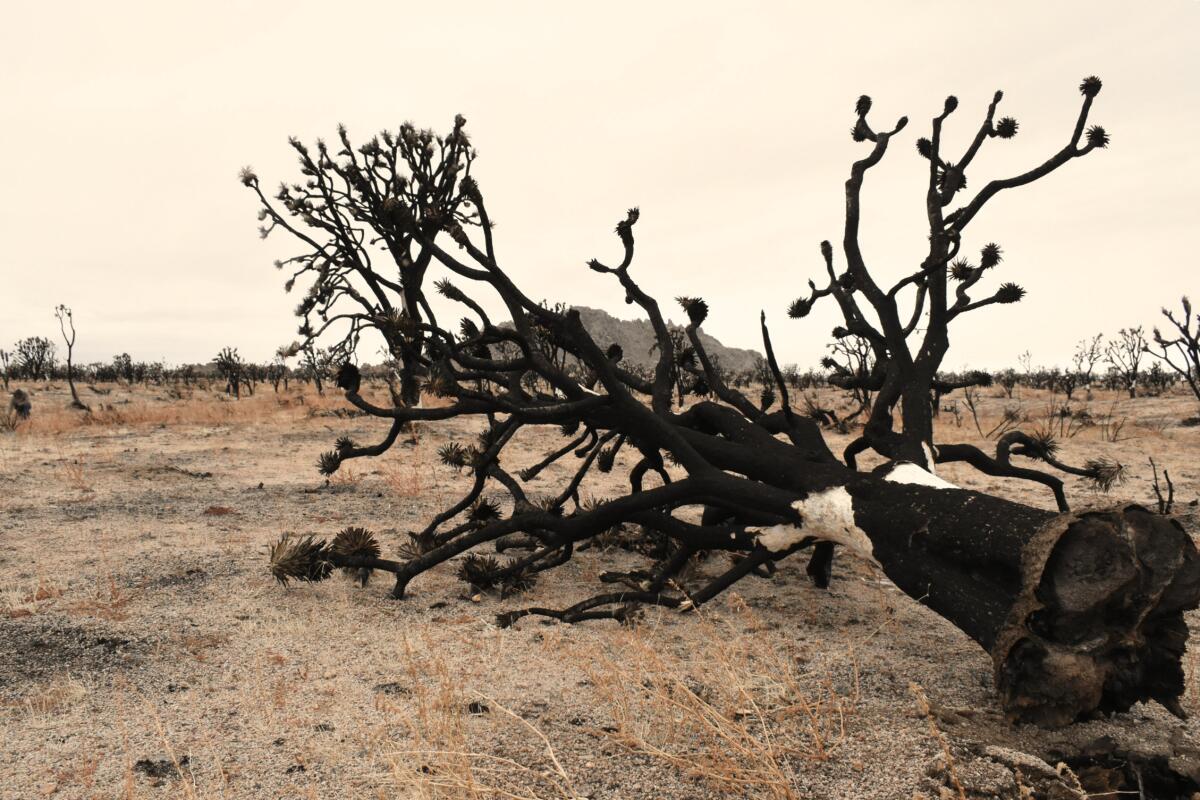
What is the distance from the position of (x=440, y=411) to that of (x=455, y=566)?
6.46 feet

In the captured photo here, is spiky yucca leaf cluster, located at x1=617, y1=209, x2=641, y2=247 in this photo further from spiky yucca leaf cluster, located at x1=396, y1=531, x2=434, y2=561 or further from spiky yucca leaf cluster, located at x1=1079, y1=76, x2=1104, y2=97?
spiky yucca leaf cluster, located at x1=1079, y1=76, x2=1104, y2=97

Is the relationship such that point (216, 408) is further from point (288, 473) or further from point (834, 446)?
point (834, 446)

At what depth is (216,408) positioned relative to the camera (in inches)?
793

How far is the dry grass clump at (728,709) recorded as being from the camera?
2512 mm

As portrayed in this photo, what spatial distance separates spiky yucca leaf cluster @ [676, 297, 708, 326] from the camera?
470 centimetres

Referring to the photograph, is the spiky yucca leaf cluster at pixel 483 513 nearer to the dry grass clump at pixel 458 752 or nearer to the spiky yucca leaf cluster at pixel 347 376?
the spiky yucca leaf cluster at pixel 347 376

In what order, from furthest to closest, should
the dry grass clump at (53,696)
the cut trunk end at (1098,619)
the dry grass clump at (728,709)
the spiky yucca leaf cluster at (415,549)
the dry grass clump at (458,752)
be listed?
1. the spiky yucca leaf cluster at (415,549)
2. the dry grass clump at (53,696)
3. the cut trunk end at (1098,619)
4. the dry grass clump at (728,709)
5. the dry grass clump at (458,752)

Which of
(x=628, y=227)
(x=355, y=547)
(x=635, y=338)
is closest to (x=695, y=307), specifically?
(x=628, y=227)

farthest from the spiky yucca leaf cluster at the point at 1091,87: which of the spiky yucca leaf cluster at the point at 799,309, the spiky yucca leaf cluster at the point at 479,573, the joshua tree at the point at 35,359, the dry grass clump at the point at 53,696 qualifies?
the joshua tree at the point at 35,359

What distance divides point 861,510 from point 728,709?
53.1 inches

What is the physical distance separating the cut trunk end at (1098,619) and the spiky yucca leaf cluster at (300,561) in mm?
4017

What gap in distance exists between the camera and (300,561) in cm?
458

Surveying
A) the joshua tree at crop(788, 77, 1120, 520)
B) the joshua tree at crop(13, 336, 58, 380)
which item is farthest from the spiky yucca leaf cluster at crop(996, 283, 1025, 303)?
the joshua tree at crop(13, 336, 58, 380)

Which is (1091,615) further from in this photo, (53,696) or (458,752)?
(53,696)
